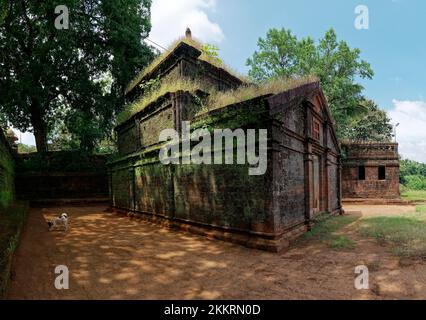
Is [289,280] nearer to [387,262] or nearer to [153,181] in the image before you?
[387,262]

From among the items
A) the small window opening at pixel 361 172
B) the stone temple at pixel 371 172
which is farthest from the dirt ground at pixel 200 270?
the small window opening at pixel 361 172

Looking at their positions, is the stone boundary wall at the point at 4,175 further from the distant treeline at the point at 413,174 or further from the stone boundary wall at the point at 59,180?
the distant treeline at the point at 413,174

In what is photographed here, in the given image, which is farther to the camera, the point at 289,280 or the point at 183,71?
the point at 183,71

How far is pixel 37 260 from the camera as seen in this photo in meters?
6.80

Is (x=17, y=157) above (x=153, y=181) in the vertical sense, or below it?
above

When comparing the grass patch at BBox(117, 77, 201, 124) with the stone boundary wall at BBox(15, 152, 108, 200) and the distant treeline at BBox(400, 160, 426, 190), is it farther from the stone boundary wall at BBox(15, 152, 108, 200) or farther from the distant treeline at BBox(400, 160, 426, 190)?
the distant treeline at BBox(400, 160, 426, 190)

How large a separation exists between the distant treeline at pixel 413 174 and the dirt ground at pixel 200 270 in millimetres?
40963

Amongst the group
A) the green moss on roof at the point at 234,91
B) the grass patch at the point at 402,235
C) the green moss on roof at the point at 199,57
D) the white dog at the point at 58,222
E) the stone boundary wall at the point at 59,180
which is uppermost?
the green moss on roof at the point at 199,57

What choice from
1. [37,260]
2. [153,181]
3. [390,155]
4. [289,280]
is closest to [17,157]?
[153,181]

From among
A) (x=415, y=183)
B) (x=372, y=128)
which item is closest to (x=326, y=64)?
(x=372, y=128)

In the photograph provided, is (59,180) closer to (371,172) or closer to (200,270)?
(200,270)

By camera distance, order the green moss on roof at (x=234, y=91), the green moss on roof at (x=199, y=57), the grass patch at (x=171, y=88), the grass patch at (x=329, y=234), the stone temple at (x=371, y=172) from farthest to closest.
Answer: the stone temple at (x=371, y=172), the green moss on roof at (x=199, y=57), the grass patch at (x=171, y=88), the green moss on roof at (x=234, y=91), the grass patch at (x=329, y=234)

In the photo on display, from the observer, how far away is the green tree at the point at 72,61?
1953 cm
